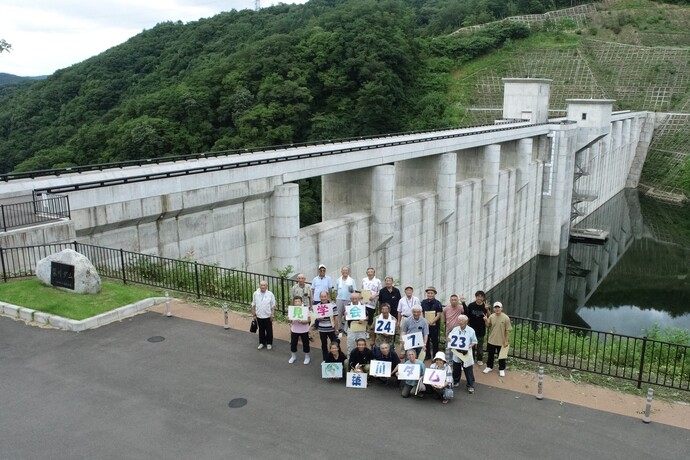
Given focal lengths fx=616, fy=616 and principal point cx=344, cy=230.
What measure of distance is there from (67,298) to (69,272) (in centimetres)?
64

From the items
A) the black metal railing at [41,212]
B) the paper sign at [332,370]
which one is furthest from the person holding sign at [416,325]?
the black metal railing at [41,212]

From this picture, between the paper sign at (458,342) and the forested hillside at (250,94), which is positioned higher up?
the forested hillside at (250,94)

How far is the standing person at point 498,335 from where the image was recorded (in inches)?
487

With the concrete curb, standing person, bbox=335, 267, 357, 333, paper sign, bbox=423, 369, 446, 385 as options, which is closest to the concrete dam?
the concrete curb

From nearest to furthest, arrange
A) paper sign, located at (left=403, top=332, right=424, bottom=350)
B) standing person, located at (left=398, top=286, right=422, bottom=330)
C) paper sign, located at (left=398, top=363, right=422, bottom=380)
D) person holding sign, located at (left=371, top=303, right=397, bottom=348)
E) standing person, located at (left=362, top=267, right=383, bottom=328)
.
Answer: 1. paper sign, located at (left=398, top=363, right=422, bottom=380)
2. paper sign, located at (left=403, top=332, right=424, bottom=350)
3. person holding sign, located at (left=371, top=303, right=397, bottom=348)
4. standing person, located at (left=398, top=286, right=422, bottom=330)
5. standing person, located at (left=362, top=267, right=383, bottom=328)

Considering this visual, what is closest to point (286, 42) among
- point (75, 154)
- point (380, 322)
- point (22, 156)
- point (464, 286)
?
point (75, 154)

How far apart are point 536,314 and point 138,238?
96.6 ft

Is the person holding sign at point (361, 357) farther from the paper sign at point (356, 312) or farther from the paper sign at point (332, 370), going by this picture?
the paper sign at point (356, 312)

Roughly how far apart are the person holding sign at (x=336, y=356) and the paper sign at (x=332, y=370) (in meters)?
0.09

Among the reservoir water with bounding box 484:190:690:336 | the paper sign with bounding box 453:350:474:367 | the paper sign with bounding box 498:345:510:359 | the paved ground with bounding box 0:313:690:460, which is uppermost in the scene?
the paper sign with bounding box 453:350:474:367

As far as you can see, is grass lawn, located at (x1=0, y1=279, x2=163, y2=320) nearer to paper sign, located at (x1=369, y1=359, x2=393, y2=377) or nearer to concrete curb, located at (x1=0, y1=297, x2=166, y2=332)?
concrete curb, located at (x1=0, y1=297, x2=166, y2=332)

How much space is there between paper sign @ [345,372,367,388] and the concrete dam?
966 centimetres

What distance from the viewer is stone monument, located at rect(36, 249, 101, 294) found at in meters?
14.9

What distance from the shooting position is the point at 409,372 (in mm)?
11367
